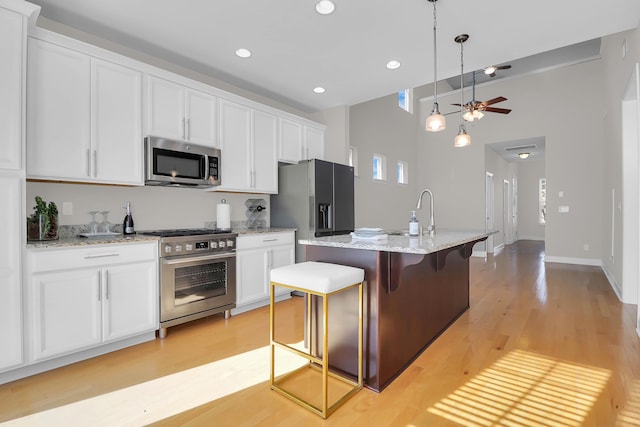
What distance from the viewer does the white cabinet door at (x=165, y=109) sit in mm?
2965

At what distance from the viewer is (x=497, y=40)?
10.2 feet

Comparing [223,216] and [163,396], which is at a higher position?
[223,216]

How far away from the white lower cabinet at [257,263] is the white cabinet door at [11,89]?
6.09 feet

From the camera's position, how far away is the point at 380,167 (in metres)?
7.27

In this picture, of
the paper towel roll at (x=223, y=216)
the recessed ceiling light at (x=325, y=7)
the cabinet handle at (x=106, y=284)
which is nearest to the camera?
the cabinet handle at (x=106, y=284)

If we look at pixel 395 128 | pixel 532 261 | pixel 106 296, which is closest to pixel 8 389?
pixel 106 296

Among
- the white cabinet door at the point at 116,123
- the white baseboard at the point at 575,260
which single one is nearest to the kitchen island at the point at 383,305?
the white cabinet door at the point at 116,123

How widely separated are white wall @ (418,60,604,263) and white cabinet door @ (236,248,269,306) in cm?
586

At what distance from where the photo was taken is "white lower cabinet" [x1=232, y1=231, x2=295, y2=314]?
11.2ft

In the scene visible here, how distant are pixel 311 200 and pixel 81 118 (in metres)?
2.39

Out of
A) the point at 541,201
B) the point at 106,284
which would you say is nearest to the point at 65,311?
the point at 106,284

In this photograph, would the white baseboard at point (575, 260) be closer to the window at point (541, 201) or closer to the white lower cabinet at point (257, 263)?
the window at point (541, 201)

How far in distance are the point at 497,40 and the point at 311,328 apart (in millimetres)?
3146

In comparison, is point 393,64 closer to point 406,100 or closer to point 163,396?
point 163,396
